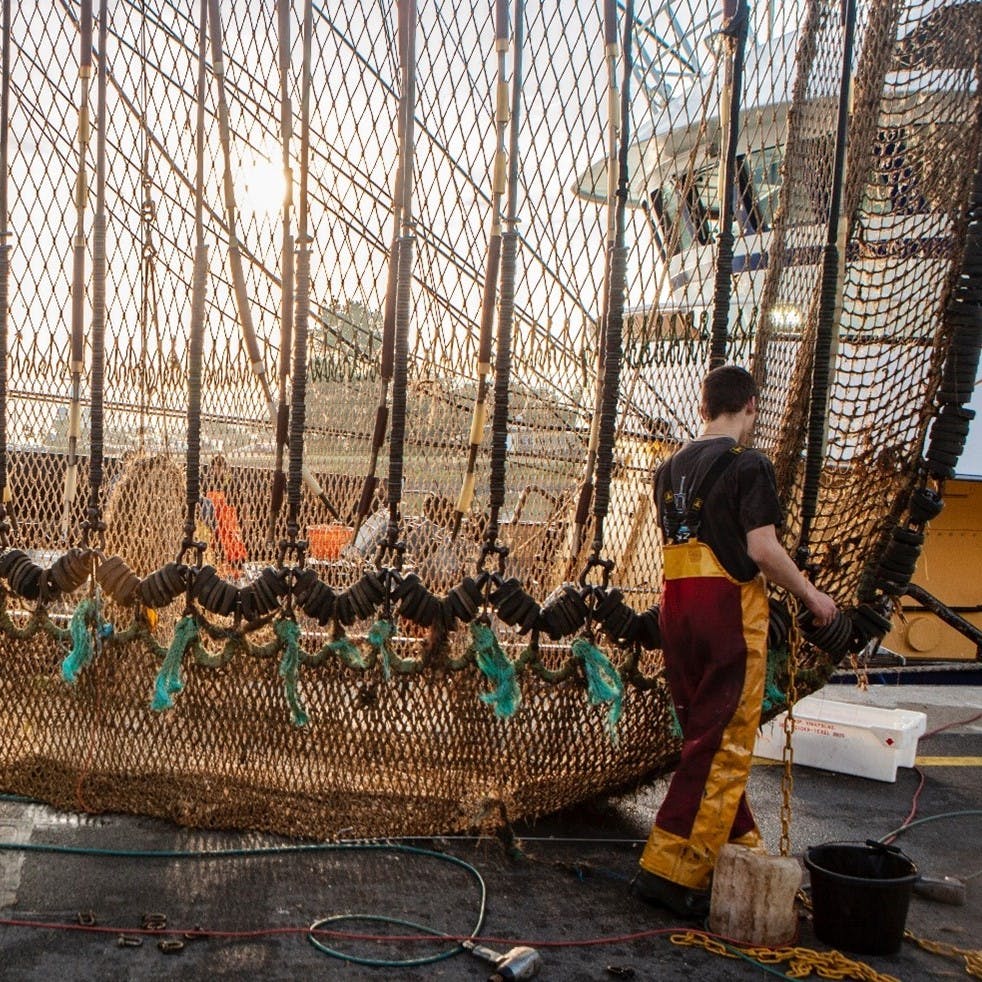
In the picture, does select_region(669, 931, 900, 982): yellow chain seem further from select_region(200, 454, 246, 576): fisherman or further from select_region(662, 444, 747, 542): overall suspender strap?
select_region(200, 454, 246, 576): fisherman

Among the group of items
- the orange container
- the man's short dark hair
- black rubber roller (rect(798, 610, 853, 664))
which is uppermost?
the man's short dark hair

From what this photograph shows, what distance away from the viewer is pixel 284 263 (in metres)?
3.24

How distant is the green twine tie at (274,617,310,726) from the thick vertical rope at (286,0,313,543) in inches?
9.8

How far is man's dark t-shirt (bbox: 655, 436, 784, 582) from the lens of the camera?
2754mm

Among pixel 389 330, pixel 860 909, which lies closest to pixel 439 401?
pixel 389 330

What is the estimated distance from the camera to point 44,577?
3.17 metres

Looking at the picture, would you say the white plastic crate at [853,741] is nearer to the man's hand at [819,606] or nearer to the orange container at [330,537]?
the man's hand at [819,606]

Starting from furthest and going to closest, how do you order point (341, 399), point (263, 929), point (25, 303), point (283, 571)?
1. point (341, 399)
2. point (25, 303)
3. point (283, 571)
4. point (263, 929)

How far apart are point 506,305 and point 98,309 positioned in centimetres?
124

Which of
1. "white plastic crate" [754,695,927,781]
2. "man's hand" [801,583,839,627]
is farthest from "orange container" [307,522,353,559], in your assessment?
"white plastic crate" [754,695,927,781]

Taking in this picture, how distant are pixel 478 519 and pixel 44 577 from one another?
1.37m

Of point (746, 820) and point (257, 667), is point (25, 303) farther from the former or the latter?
point (746, 820)

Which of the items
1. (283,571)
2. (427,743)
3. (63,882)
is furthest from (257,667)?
(63,882)

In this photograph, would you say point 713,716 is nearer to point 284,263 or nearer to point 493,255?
point 493,255
